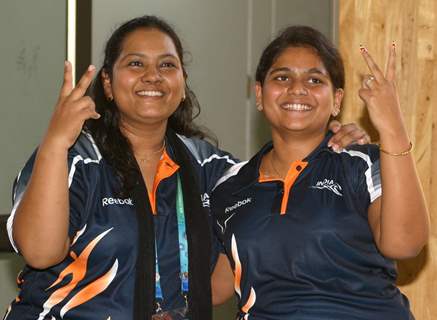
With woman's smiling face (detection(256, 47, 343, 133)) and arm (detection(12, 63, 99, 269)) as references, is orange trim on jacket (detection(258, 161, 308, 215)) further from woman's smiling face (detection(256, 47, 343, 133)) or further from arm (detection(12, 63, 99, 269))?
arm (detection(12, 63, 99, 269))

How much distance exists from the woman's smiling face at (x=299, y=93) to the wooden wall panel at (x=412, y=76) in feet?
2.36

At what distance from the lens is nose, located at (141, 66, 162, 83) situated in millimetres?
2332

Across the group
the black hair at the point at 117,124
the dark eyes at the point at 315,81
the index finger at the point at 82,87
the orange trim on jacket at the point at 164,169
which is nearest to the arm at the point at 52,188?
the index finger at the point at 82,87

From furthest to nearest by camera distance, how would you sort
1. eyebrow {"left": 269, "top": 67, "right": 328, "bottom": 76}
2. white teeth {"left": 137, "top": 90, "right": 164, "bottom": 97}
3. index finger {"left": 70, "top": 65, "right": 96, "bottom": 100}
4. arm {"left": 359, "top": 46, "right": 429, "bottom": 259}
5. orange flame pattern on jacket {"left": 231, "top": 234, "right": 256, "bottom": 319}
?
1. white teeth {"left": 137, "top": 90, "right": 164, "bottom": 97}
2. eyebrow {"left": 269, "top": 67, "right": 328, "bottom": 76}
3. orange flame pattern on jacket {"left": 231, "top": 234, "right": 256, "bottom": 319}
4. index finger {"left": 70, "top": 65, "right": 96, "bottom": 100}
5. arm {"left": 359, "top": 46, "right": 429, "bottom": 259}

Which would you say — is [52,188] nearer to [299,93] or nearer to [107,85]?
[107,85]

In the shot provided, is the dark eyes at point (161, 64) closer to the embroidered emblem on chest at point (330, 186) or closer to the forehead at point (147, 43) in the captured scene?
the forehead at point (147, 43)

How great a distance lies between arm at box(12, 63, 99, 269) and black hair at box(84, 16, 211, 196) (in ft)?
0.90

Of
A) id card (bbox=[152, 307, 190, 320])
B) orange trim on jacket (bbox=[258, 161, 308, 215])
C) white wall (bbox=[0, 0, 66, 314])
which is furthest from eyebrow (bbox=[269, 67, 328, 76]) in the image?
white wall (bbox=[0, 0, 66, 314])

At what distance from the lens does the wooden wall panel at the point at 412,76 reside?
9.47 ft

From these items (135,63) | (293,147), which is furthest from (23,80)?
(293,147)

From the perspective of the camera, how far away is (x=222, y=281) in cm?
246

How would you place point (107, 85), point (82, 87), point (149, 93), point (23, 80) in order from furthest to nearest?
point (23, 80), point (107, 85), point (149, 93), point (82, 87)

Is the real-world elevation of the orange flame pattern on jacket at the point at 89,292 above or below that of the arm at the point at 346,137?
below

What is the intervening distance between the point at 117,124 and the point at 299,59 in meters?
0.60
